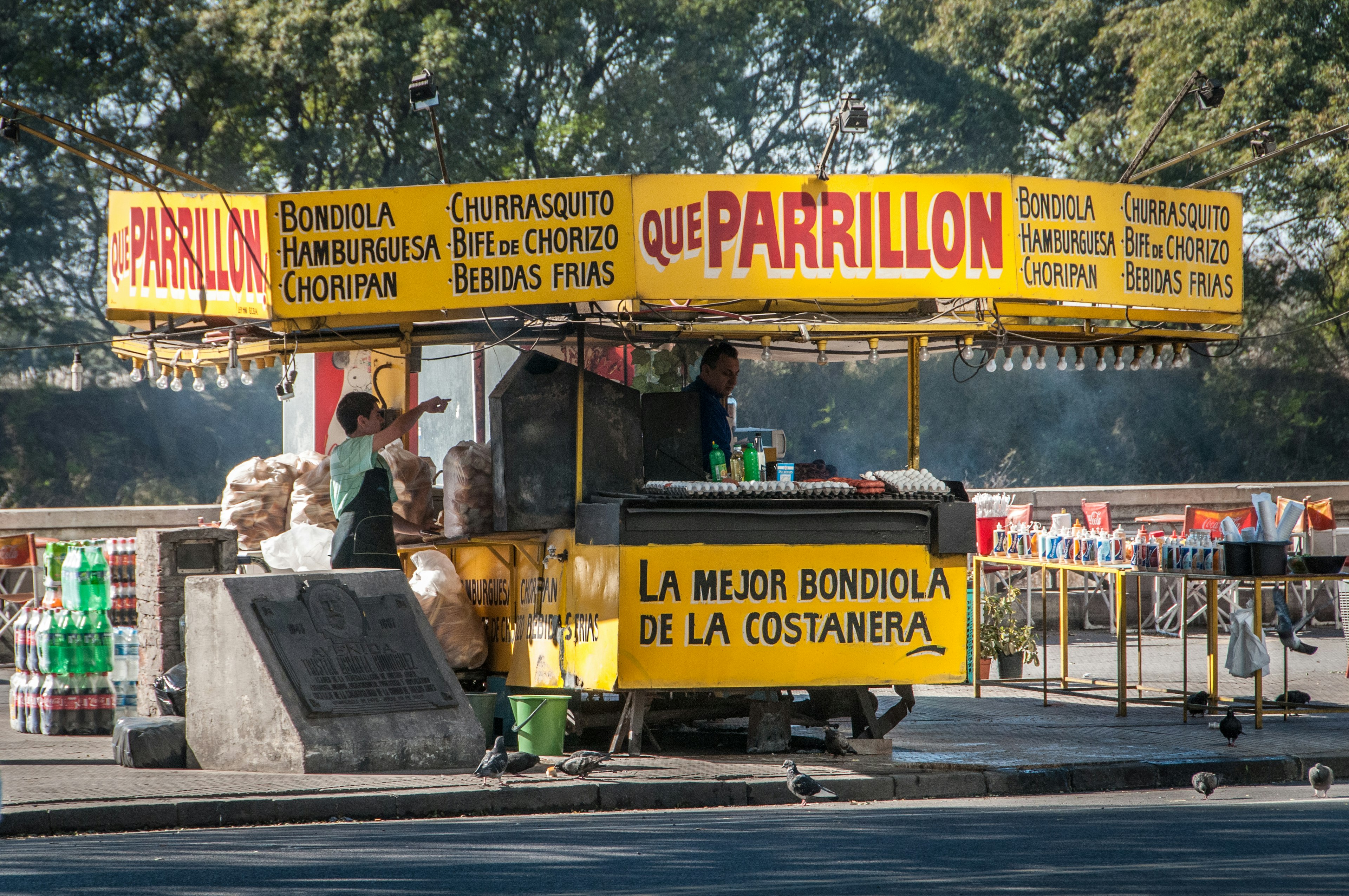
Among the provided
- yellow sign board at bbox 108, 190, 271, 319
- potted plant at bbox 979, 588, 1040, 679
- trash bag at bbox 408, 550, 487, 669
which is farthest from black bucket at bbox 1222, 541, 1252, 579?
yellow sign board at bbox 108, 190, 271, 319

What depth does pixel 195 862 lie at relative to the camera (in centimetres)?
630

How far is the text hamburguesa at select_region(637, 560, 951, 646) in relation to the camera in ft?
29.0

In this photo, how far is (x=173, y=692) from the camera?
30.9 ft

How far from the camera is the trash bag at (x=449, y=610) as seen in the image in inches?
386

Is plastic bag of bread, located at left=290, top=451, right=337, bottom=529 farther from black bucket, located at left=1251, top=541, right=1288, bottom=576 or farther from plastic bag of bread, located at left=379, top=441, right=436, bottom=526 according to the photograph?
black bucket, located at left=1251, top=541, right=1288, bottom=576

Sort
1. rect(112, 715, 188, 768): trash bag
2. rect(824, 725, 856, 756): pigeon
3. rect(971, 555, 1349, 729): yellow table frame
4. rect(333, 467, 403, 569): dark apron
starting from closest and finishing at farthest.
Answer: rect(112, 715, 188, 768): trash bag → rect(824, 725, 856, 756): pigeon → rect(333, 467, 403, 569): dark apron → rect(971, 555, 1349, 729): yellow table frame

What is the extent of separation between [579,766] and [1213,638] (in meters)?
4.84

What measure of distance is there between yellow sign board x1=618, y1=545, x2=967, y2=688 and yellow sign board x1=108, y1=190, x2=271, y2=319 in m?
2.97

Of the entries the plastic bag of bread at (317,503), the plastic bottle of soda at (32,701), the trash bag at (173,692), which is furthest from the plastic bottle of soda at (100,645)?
the plastic bag of bread at (317,503)

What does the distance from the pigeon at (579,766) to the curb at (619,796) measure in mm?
71

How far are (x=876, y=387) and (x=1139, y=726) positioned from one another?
115ft

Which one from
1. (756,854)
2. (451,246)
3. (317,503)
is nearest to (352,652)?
(451,246)

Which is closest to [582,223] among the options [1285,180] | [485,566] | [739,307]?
[739,307]

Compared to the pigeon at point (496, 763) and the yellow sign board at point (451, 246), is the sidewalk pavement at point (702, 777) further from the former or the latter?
the yellow sign board at point (451, 246)
